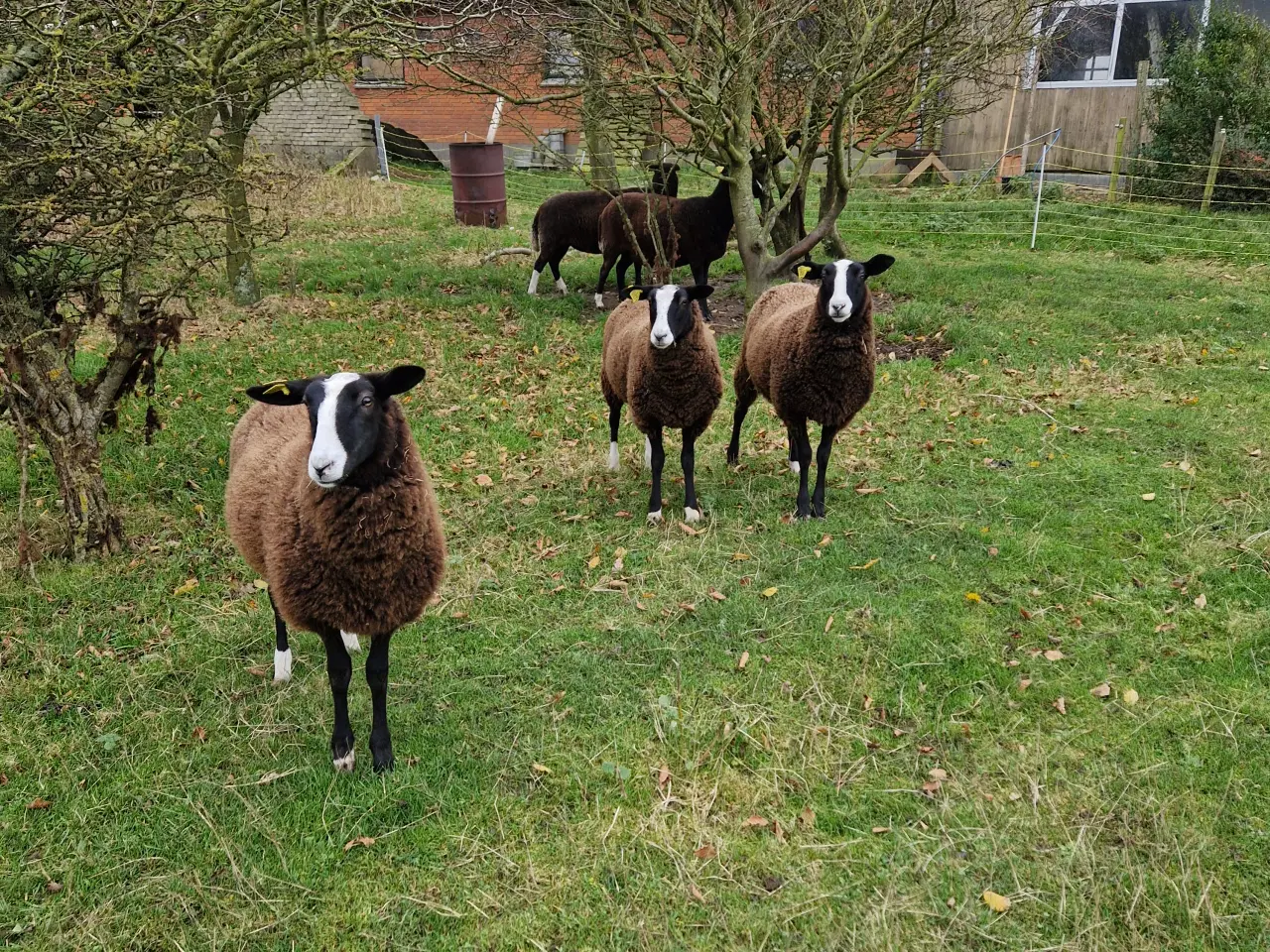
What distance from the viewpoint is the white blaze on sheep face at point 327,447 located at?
2973 mm

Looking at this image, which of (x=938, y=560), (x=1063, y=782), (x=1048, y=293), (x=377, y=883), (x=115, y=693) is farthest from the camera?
Result: (x=1048, y=293)

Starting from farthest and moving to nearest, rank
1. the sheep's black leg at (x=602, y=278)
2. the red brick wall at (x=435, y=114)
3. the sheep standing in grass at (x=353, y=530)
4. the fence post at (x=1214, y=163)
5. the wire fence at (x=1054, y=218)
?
the red brick wall at (x=435, y=114) < the fence post at (x=1214, y=163) < the wire fence at (x=1054, y=218) < the sheep's black leg at (x=602, y=278) < the sheep standing in grass at (x=353, y=530)

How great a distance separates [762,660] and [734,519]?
1.68 metres

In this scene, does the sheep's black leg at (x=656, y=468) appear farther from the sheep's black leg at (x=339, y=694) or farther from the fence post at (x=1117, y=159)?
the fence post at (x=1117, y=159)

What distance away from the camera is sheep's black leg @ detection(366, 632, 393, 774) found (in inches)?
136

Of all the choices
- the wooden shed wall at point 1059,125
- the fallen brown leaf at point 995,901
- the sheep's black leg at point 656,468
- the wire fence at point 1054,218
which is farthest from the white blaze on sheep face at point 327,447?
the wooden shed wall at point 1059,125

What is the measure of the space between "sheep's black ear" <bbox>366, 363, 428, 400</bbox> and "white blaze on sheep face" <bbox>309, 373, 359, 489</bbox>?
158mm

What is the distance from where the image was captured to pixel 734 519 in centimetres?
572

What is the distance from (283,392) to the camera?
10.8 feet

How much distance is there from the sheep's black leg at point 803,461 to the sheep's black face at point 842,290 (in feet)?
2.65

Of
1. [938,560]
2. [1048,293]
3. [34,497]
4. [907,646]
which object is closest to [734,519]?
[938,560]

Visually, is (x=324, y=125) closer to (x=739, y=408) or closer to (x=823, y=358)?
(x=739, y=408)

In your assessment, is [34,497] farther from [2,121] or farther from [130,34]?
[130,34]

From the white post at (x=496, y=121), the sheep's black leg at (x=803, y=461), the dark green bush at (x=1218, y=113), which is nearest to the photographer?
the sheep's black leg at (x=803, y=461)
